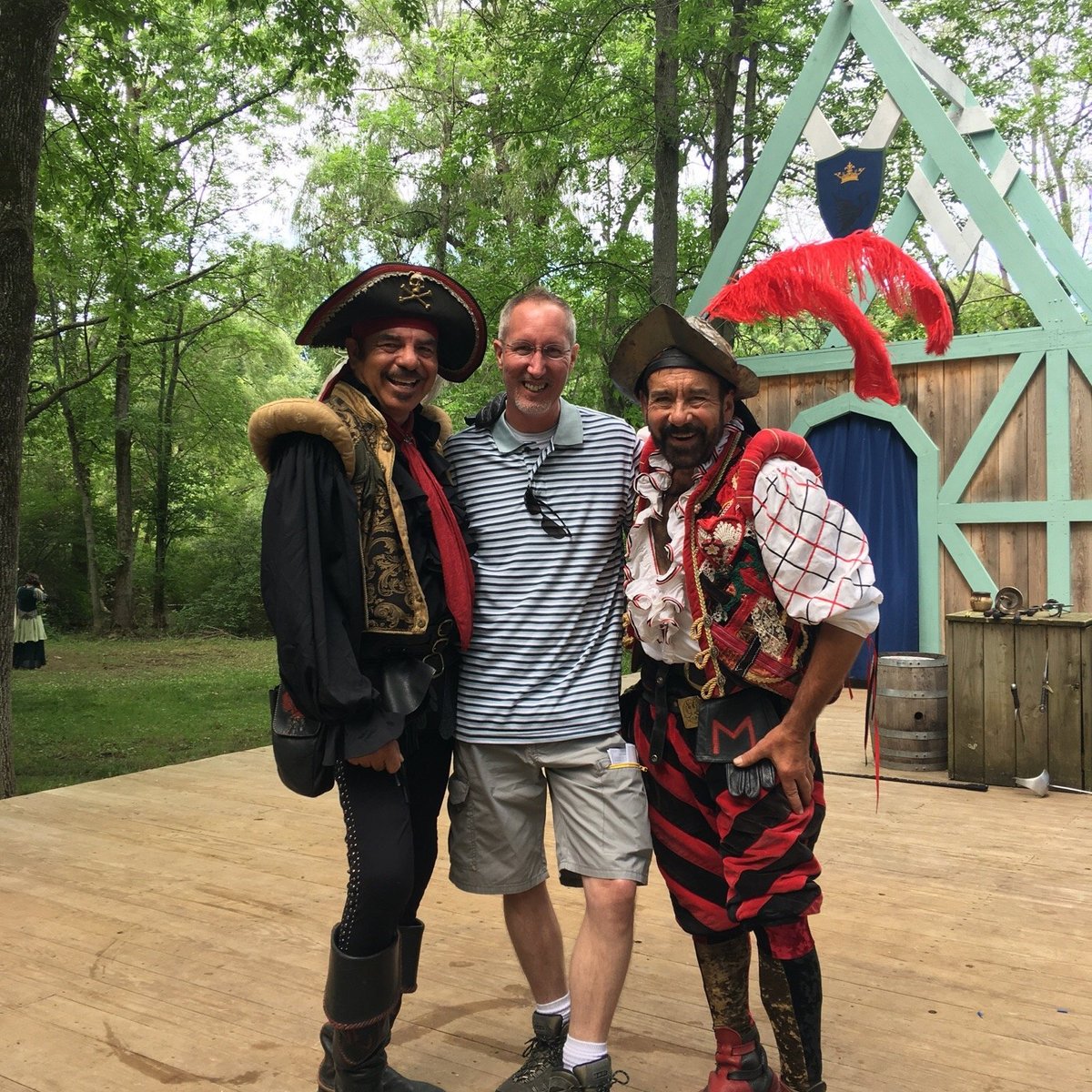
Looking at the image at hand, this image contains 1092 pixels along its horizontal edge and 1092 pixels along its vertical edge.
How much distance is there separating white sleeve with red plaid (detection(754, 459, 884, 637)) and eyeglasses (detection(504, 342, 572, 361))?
2.06 feet

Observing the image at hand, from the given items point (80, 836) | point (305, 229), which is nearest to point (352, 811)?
point (80, 836)

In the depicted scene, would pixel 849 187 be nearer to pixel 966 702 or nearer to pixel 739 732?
pixel 966 702

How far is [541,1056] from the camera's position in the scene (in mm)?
2338

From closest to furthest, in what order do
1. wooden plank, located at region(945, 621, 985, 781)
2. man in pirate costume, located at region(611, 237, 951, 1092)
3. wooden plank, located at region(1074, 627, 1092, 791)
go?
1. man in pirate costume, located at region(611, 237, 951, 1092)
2. wooden plank, located at region(1074, 627, 1092, 791)
3. wooden plank, located at region(945, 621, 985, 781)

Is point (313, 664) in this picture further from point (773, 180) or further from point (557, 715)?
point (773, 180)

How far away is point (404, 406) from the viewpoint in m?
2.33

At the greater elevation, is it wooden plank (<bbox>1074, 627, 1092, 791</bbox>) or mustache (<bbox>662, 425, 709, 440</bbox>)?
mustache (<bbox>662, 425, 709, 440</bbox>)

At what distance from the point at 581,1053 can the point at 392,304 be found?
167 cm

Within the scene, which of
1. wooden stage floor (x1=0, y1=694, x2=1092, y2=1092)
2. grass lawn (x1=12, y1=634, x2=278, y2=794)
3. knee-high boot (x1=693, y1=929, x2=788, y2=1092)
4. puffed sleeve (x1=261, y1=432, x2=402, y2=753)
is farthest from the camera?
grass lawn (x1=12, y1=634, x2=278, y2=794)

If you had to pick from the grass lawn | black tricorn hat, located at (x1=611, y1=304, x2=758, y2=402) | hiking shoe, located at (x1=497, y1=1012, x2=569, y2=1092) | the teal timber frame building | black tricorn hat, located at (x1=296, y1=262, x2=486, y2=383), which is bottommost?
the grass lawn

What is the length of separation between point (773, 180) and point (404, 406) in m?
7.05

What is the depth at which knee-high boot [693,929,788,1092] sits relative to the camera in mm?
2184

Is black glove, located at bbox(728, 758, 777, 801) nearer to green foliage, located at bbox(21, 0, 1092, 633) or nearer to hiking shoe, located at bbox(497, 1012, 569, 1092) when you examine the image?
hiking shoe, located at bbox(497, 1012, 569, 1092)

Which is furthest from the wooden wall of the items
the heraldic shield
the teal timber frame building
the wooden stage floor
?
the wooden stage floor
